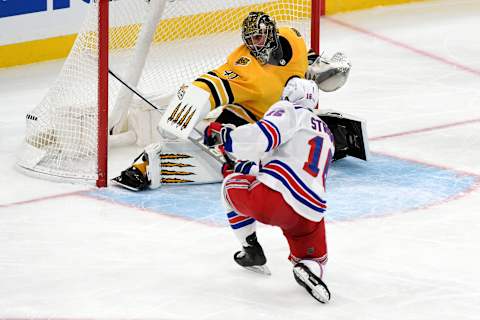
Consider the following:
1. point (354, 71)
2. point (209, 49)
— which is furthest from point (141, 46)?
point (354, 71)

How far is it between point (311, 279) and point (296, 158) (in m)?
0.39

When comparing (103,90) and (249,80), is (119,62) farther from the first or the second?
(249,80)

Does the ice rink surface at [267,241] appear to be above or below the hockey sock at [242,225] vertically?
below

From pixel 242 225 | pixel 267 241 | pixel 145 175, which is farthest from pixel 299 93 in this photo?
pixel 145 175

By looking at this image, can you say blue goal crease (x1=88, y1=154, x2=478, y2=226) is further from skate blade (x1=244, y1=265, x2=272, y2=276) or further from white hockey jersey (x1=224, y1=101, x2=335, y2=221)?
white hockey jersey (x1=224, y1=101, x2=335, y2=221)

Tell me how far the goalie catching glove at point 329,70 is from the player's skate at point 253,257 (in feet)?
4.61

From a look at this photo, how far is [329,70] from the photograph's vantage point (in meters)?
5.83

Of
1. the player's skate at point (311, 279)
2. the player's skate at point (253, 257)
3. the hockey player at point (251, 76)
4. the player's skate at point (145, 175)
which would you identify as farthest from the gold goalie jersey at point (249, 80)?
the player's skate at point (311, 279)

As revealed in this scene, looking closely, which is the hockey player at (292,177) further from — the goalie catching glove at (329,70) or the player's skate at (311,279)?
the goalie catching glove at (329,70)

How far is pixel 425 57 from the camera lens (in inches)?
318

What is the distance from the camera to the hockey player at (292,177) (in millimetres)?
4203

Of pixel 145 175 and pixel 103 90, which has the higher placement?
pixel 103 90

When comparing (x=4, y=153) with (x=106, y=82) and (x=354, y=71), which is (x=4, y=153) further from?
(x=354, y=71)

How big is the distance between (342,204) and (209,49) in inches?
56.1
